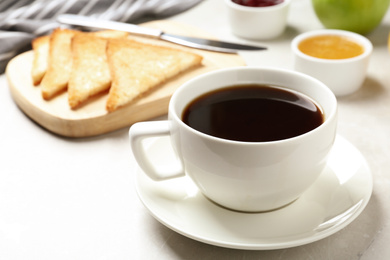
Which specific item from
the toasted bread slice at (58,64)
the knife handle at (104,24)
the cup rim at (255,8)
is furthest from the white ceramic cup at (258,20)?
the toasted bread slice at (58,64)

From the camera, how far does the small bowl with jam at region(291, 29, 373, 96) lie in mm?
1227

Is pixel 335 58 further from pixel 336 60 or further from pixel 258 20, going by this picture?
pixel 258 20

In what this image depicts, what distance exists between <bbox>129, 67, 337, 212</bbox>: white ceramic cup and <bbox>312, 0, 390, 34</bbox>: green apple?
68cm

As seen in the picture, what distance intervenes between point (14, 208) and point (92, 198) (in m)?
0.13

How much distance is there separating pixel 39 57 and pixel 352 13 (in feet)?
2.68

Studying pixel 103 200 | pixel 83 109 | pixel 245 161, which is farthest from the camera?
pixel 83 109

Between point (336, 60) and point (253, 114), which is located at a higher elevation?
point (253, 114)

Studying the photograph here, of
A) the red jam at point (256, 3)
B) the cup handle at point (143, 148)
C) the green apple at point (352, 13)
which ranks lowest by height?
the green apple at point (352, 13)

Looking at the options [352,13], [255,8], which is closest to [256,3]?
[255,8]

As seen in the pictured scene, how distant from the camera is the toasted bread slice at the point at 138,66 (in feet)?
3.87

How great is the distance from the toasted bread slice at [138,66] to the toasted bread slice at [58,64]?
105 millimetres

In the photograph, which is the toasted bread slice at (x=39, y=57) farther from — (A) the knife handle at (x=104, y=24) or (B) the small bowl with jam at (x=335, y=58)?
(B) the small bowl with jam at (x=335, y=58)

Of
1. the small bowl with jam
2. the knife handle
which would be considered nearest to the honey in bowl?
the small bowl with jam

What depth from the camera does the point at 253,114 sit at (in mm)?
832
